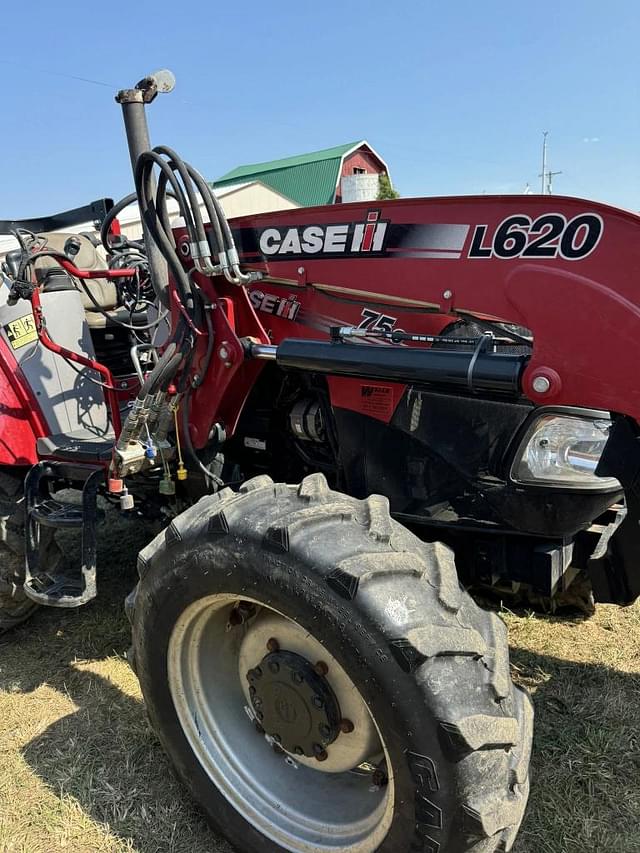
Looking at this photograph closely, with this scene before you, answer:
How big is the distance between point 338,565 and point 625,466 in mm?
856

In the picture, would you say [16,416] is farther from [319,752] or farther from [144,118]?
[319,752]

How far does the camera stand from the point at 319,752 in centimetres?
194

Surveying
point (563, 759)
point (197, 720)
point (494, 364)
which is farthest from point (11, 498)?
point (563, 759)

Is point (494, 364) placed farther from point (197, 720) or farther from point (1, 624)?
point (1, 624)

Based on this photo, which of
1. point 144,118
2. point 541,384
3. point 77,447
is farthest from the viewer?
point 77,447

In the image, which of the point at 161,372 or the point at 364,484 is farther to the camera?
the point at 161,372

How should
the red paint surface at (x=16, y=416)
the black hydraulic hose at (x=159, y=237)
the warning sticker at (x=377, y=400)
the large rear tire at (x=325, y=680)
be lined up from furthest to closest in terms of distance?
the red paint surface at (x=16, y=416), the black hydraulic hose at (x=159, y=237), the warning sticker at (x=377, y=400), the large rear tire at (x=325, y=680)

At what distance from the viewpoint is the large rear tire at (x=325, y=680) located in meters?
1.58

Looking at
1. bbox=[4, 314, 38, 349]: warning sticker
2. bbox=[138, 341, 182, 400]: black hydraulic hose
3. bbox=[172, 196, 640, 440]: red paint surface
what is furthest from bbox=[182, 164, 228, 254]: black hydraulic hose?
bbox=[4, 314, 38, 349]: warning sticker

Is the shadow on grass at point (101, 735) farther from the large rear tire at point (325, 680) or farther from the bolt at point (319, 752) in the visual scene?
the bolt at point (319, 752)

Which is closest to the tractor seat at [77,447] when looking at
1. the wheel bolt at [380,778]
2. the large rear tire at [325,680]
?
the large rear tire at [325,680]

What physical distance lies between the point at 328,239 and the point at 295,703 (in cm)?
147

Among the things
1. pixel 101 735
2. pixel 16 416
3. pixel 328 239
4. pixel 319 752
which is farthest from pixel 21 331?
pixel 319 752

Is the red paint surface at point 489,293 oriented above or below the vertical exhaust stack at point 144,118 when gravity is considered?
below
